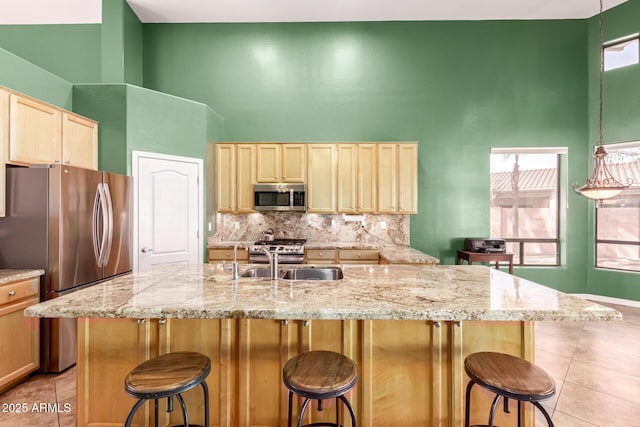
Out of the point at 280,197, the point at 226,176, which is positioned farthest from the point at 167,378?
the point at 226,176

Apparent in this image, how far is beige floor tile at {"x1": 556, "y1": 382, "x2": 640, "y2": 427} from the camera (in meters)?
2.14

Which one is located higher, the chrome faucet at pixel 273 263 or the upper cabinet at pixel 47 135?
the upper cabinet at pixel 47 135

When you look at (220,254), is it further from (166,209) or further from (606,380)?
(606,380)

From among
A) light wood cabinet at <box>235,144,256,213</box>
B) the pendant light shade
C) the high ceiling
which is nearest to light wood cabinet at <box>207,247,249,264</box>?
light wood cabinet at <box>235,144,256,213</box>

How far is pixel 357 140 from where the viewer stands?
5.04 m

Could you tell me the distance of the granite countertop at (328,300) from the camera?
144 cm

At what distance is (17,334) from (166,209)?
1.89 m

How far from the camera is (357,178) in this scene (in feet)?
15.2

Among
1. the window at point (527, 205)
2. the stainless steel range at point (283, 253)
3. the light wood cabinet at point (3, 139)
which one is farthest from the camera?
the window at point (527, 205)

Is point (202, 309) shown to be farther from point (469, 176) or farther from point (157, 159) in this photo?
point (469, 176)

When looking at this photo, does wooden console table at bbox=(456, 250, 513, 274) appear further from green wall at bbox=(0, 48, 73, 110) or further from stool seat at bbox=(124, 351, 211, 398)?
green wall at bbox=(0, 48, 73, 110)

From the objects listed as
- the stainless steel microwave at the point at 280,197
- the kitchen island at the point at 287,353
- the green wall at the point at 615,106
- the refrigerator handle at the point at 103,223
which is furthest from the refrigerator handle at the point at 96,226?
the green wall at the point at 615,106

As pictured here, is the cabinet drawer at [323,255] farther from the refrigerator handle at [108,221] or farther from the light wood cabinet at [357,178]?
the refrigerator handle at [108,221]

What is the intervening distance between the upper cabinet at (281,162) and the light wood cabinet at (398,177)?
→ 1.21 m
